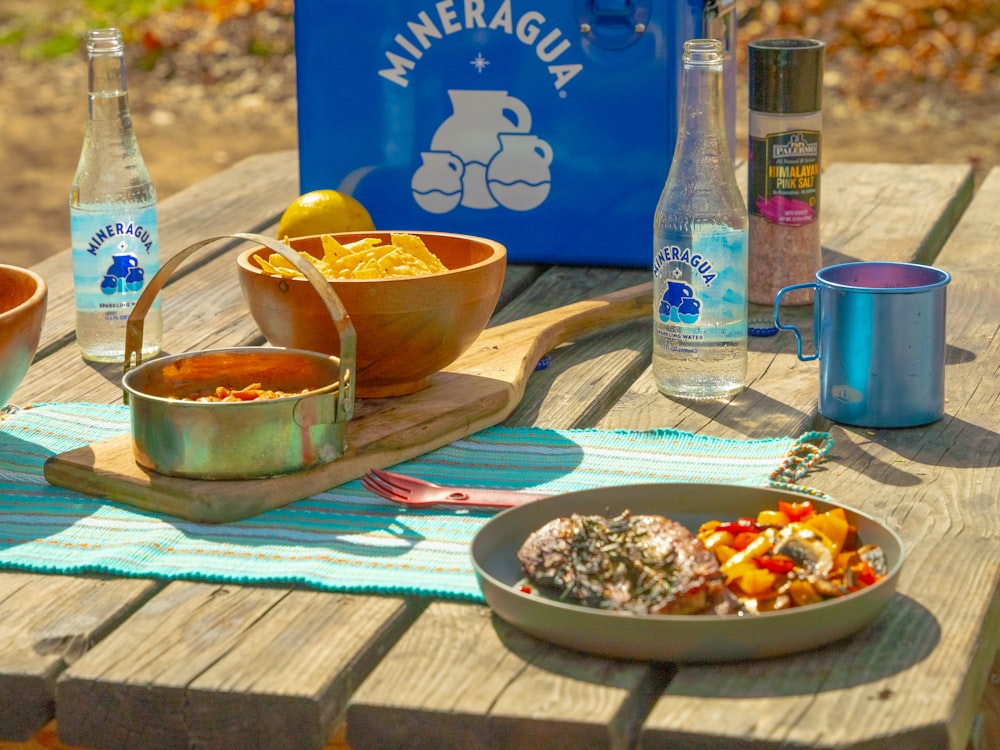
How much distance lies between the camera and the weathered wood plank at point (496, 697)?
36.0 inches

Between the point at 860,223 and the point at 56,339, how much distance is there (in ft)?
4.06

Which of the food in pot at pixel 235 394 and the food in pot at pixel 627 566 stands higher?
the food in pot at pixel 235 394

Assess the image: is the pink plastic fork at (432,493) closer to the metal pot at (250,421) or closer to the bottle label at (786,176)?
the metal pot at (250,421)

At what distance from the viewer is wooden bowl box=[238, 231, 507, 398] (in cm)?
142

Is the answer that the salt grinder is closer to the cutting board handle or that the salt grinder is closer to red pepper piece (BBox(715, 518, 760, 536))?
the cutting board handle

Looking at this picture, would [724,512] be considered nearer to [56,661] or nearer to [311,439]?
[311,439]

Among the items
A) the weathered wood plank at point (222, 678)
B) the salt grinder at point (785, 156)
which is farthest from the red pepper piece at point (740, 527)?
the salt grinder at point (785, 156)

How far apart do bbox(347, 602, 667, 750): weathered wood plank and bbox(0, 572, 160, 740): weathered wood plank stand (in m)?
0.22

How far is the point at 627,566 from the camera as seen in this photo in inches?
40.1

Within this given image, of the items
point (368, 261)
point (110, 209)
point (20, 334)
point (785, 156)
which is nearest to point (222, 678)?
point (20, 334)

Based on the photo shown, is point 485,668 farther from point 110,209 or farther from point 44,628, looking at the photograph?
point 110,209

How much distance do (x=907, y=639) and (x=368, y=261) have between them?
2.28 feet

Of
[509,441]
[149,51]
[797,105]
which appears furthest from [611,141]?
[149,51]

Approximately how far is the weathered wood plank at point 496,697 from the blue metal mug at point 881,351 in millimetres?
551
